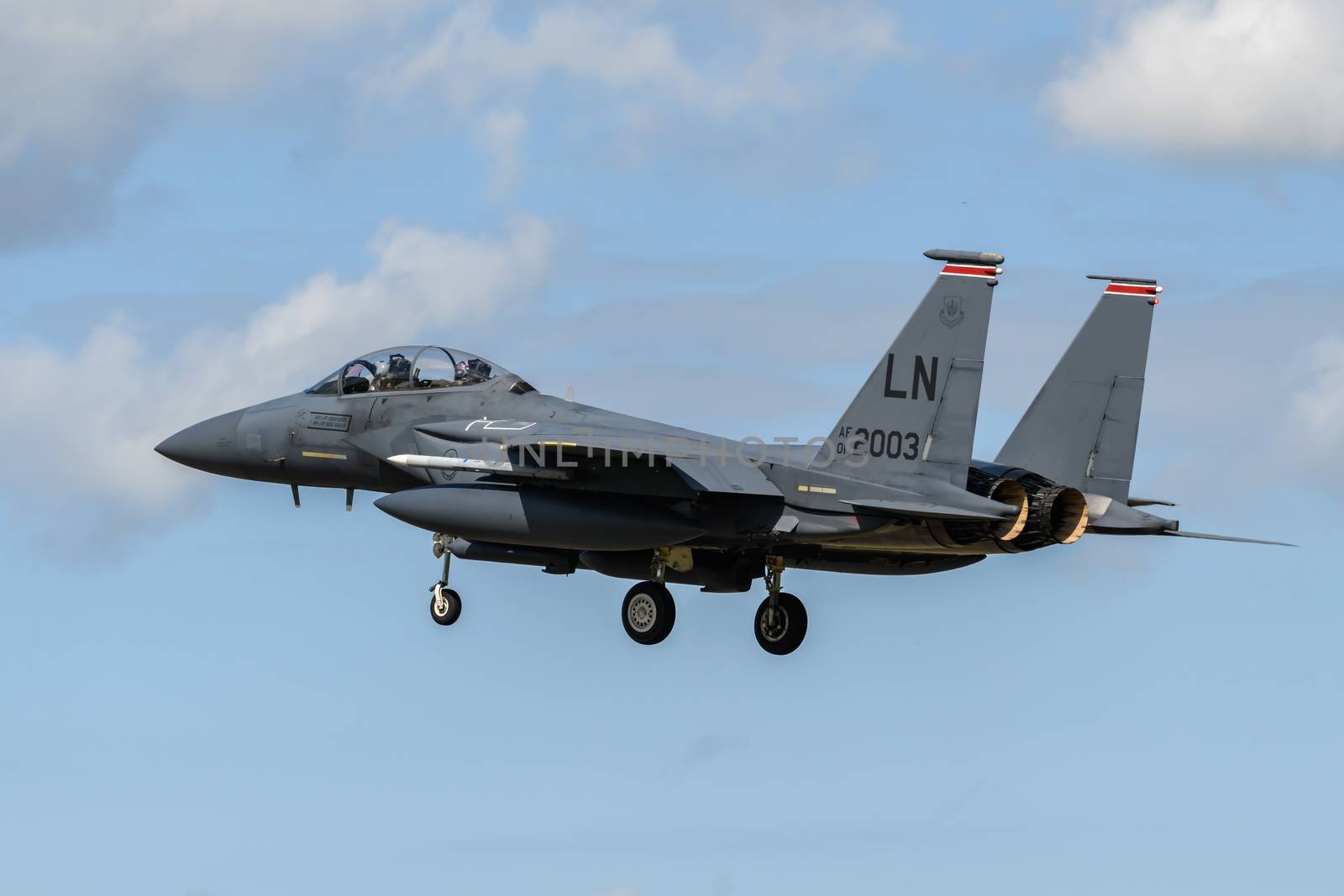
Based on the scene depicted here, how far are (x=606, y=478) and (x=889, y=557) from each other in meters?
3.93

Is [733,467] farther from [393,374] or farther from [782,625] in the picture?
[393,374]

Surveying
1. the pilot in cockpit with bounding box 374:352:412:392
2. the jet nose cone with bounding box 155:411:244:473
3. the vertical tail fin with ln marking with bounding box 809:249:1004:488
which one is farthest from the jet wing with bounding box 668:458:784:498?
the jet nose cone with bounding box 155:411:244:473

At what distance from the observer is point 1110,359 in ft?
78.8

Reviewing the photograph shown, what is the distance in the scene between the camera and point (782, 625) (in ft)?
77.9

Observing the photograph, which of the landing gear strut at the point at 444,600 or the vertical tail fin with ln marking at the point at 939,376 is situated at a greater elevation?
the vertical tail fin with ln marking at the point at 939,376

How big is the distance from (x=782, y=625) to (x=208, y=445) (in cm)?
811

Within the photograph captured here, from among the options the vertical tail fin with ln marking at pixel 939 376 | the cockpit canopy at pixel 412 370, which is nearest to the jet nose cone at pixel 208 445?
the cockpit canopy at pixel 412 370

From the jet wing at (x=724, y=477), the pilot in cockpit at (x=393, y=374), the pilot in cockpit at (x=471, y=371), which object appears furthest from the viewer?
the pilot in cockpit at (x=393, y=374)

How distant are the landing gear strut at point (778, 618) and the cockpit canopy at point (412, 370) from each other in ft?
14.2

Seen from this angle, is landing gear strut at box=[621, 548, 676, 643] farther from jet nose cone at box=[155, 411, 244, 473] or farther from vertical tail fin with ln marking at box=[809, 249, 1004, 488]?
jet nose cone at box=[155, 411, 244, 473]

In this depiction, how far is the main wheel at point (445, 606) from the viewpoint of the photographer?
24297 mm

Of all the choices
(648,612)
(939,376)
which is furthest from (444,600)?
(939,376)

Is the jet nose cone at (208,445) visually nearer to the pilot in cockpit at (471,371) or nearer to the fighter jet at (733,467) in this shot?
the fighter jet at (733,467)

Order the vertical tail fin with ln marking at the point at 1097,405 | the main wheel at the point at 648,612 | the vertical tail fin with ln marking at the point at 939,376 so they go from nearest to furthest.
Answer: the vertical tail fin with ln marking at the point at 939,376
the main wheel at the point at 648,612
the vertical tail fin with ln marking at the point at 1097,405
